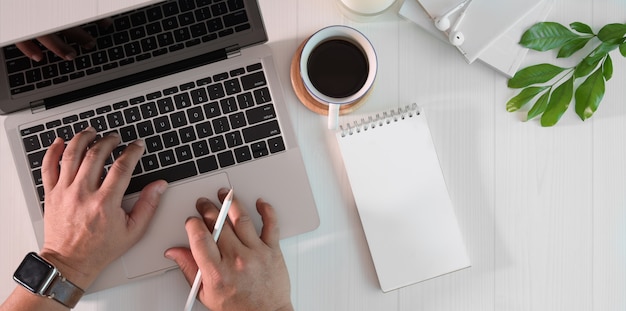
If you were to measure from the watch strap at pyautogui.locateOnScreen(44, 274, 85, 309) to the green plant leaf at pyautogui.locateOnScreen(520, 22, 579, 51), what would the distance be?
712 millimetres

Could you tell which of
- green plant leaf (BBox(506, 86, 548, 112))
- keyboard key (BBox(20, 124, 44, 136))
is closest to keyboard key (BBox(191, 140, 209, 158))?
keyboard key (BBox(20, 124, 44, 136))

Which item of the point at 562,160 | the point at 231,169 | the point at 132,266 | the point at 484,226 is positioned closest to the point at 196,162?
the point at 231,169

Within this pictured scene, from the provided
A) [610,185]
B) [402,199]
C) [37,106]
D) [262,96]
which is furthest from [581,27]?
[37,106]

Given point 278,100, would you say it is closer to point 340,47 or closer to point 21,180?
point 340,47

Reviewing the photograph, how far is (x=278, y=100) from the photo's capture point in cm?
73

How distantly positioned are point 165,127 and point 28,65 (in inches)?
→ 7.8

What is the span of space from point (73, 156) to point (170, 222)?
15 cm

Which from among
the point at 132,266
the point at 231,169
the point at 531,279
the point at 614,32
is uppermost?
the point at 614,32

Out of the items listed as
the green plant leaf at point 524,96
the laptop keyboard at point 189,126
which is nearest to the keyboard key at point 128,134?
the laptop keyboard at point 189,126

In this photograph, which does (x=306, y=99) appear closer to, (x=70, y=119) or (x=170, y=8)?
(x=170, y=8)

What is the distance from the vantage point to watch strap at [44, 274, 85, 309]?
711 mm

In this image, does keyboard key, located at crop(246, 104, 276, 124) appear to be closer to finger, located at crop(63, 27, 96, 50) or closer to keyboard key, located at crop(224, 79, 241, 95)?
keyboard key, located at crop(224, 79, 241, 95)

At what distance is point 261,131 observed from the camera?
2.41 feet

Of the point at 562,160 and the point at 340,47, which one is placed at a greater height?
the point at 340,47
